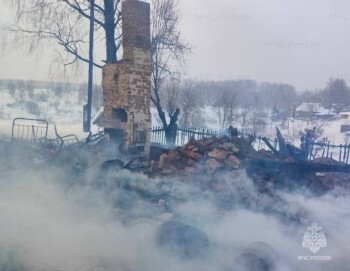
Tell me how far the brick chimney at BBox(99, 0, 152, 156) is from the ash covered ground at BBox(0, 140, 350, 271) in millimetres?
1424

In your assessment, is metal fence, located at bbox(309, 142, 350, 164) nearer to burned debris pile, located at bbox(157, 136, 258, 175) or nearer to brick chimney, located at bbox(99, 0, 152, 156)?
burned debris pile, located at bbox(157, 136, 258, 175)

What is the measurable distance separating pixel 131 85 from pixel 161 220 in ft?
14.4

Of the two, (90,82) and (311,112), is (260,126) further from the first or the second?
(90,82)

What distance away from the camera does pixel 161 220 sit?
19.3ft

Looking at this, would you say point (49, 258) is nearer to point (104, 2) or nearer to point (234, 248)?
point (234, 248)

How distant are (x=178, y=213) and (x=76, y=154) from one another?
4.43m

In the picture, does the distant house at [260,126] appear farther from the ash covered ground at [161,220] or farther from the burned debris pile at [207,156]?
the ash covered ground at [161,220]

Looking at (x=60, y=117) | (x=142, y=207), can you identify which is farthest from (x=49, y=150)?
(x=60, y=117)

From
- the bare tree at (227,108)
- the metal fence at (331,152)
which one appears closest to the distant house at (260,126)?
the bare tree at (227,108)

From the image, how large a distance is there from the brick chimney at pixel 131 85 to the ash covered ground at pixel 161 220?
56.1 inches

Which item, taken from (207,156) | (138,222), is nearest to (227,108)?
(207,156)

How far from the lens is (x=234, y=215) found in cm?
613

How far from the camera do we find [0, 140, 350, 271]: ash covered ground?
4449 mm

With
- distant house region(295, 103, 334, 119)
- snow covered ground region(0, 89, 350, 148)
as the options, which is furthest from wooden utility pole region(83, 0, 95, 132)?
distant house region(295, 103, 334, 119)
